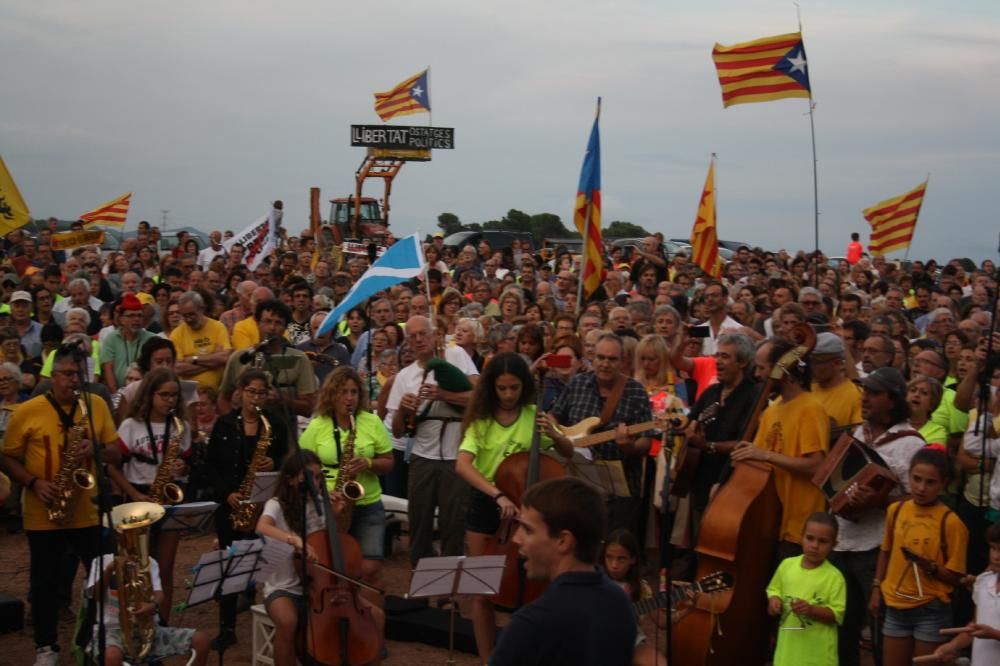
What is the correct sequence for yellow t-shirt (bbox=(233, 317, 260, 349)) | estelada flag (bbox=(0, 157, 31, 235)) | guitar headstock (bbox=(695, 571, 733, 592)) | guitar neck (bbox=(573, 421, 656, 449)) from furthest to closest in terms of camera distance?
estelada flag (bbox=(0, 157, 31, 235))
yellow t-shirt (bbox=(233, 317, 260, 349))
guitar neck (bbox=(573, 421, 656, 449))
guitar headstock (bbox=(695, 571, 733, 592))

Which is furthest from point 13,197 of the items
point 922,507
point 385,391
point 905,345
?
point 922,507

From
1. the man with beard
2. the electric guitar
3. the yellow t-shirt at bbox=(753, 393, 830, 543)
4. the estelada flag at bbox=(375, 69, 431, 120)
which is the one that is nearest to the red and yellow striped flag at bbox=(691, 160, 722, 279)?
the man with beard

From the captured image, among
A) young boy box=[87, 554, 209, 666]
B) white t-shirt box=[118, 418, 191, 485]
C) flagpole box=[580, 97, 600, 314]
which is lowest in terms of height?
young boy box=[87, 554, 209, 666]

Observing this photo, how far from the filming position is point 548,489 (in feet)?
13.0

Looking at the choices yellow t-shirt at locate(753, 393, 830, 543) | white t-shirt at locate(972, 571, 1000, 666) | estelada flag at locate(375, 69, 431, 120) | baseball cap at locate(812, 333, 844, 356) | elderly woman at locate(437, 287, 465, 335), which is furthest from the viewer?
estelada flag at locate(375, 69, 431, 120)

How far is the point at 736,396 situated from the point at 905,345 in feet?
11.1

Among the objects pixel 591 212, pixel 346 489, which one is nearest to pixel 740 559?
pixel 346 489

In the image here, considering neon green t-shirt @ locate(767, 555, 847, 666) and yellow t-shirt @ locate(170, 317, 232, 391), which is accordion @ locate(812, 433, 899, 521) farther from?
yellow t-shirt @ locate(170, 317, 232, 391)

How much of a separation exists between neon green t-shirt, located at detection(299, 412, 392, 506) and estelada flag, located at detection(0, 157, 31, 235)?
304 inches

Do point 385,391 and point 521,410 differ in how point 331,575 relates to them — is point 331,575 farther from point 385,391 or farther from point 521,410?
point 385,391

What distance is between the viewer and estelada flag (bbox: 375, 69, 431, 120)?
28.5 m

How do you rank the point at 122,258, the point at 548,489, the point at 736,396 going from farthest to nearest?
the point at 122,258 → the point at 736,396 → the point at 548,489

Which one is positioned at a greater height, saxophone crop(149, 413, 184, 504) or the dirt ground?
saxophone crop(149, 413, 184, 504)

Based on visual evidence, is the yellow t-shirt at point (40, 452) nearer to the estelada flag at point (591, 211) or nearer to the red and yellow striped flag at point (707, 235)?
the estelada flag at point (591, 211)
